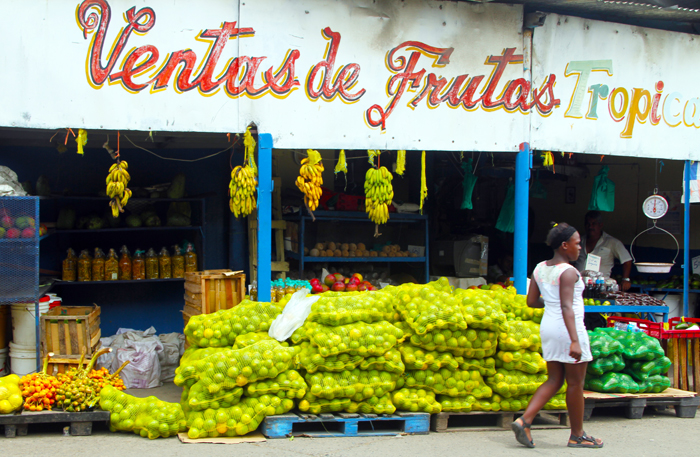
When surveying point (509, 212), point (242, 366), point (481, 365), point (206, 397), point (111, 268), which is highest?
point (509, 212)

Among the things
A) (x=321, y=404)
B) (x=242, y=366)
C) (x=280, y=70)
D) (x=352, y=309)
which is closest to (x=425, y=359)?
(x=352, y=309)

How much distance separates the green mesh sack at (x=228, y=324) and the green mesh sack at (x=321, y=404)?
40.8 inches

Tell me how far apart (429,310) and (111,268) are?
4.98 metres

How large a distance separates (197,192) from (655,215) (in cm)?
683

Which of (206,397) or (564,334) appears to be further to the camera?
(206,397)

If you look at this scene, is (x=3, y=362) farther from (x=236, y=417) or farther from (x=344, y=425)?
(x=344, y=425)

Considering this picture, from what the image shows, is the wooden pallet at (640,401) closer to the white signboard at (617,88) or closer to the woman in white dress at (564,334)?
the woman in white dress at (564,334)

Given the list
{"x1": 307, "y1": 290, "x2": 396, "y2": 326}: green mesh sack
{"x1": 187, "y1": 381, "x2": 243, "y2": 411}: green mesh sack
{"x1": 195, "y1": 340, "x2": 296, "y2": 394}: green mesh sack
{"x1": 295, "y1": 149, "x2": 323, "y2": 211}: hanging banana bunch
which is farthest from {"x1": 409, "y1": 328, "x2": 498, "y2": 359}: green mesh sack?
{"x1": 295, "y1": 149, "x2": 323, "y2": 211}: hanging banana bunch

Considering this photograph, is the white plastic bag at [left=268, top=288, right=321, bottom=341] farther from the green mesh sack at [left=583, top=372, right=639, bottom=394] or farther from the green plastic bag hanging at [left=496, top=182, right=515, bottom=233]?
the green plastic bag hanging at [left=496, top=182, right=515, bottom=233]

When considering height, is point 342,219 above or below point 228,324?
above

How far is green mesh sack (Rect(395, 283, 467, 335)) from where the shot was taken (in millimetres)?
5531

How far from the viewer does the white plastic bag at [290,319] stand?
579 centimetres

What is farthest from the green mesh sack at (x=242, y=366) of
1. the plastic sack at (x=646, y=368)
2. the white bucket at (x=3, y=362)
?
the plastic sack at (x=646, y=368)

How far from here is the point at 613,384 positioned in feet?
20.3
